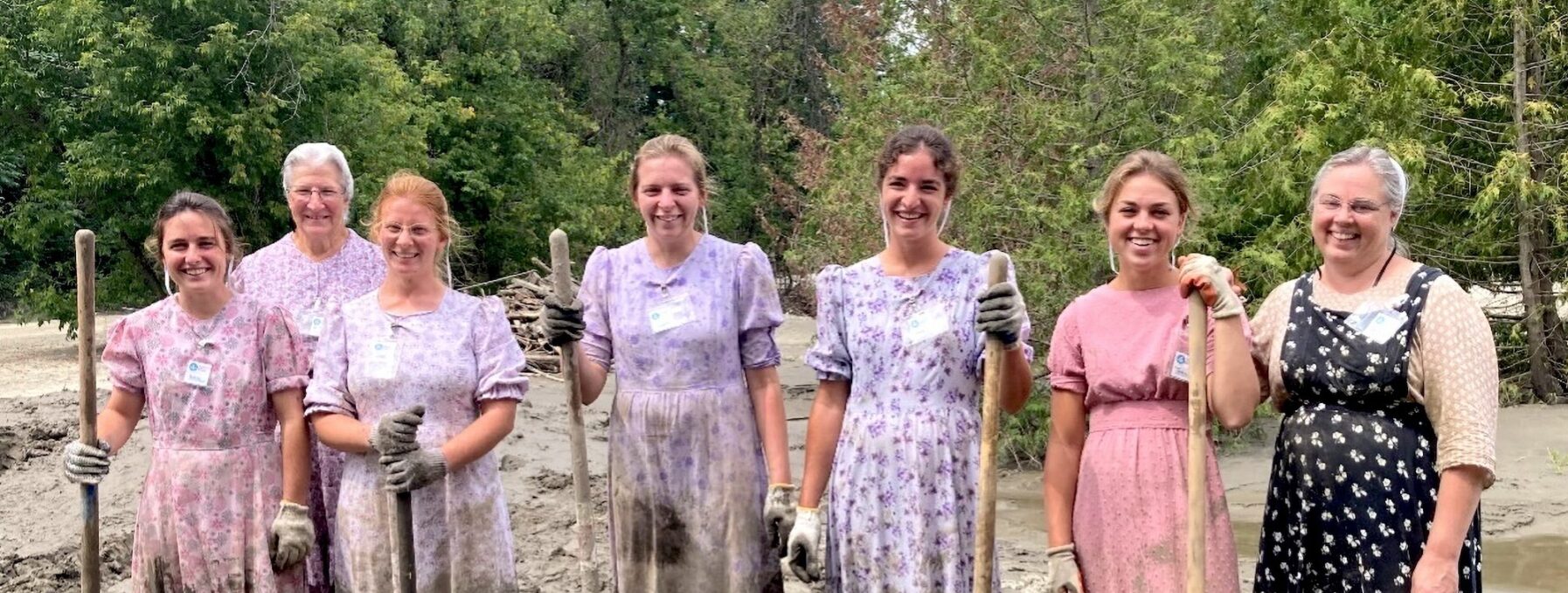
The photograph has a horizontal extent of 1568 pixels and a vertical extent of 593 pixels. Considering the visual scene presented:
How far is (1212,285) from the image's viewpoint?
8.79 feet

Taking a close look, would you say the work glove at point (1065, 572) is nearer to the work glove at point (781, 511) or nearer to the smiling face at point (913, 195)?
the work glove at point (781, 511)

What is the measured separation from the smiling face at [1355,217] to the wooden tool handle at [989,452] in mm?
668

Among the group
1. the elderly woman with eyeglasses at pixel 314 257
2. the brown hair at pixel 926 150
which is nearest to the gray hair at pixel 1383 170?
the brown hair at pixel 926 150

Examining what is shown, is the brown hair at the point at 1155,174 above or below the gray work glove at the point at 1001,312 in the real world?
above

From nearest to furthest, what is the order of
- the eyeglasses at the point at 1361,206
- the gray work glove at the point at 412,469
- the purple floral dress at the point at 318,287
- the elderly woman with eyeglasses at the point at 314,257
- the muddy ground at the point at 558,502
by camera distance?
the eyeglasses at the point at 1361,206
the gray work glove at the point at 412,469
the purple floral dress at the point at 318,287
the elderly woman with eyeglasses at the point at 314,257
the muddy ground at the point at 558,502

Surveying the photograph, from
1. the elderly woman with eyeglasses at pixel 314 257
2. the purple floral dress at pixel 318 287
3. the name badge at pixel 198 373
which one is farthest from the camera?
the elderly woman with eyeglasses at pixel 314 257

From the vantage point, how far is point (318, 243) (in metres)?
3.88

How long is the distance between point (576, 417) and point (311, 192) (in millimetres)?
1118

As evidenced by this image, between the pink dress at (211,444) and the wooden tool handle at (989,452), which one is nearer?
the wooden tool handle at (989,452)

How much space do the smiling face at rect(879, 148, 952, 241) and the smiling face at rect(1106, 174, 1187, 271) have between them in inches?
16.5

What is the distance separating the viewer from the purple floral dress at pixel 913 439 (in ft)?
9.98

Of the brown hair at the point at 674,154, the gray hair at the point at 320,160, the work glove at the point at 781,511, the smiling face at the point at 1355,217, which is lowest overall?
the work glove at the point at 781,511

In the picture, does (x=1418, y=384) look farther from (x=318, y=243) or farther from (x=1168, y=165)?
(x=318, y=243)

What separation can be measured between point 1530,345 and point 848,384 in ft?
30.7
